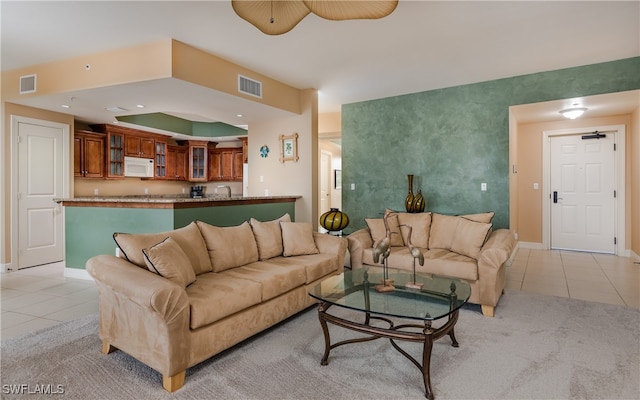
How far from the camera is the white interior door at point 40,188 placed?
498 cm

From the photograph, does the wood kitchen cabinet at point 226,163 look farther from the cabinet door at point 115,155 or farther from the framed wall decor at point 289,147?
the framed wall decor at point 289,147

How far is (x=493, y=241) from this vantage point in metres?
3.50

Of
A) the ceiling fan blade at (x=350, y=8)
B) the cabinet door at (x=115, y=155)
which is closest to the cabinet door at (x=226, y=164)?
the cabinet door at (x=115, y=155)

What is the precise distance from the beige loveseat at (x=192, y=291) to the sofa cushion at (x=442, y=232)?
144 cm

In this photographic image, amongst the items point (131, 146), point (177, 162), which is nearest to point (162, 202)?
point (131, 146)

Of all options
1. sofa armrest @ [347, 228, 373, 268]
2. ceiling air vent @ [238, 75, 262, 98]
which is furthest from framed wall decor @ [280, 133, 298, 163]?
sofa armrest @ [347, 228, 373, 268]

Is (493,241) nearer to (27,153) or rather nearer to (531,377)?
(531,377)

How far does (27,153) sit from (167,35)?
3286 millimetres

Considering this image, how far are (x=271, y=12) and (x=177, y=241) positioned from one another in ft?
5.96

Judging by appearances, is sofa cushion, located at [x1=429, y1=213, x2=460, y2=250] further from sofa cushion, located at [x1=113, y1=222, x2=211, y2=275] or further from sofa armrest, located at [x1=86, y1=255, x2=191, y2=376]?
sofa armrest, located at [x1=86, y1=255, x2=191, y2=376]

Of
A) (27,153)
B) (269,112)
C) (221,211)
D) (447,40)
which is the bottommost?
(221,211)

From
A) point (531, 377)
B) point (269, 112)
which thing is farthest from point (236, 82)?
point (531, 377)

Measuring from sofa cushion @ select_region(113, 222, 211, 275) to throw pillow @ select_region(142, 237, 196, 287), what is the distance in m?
0.12

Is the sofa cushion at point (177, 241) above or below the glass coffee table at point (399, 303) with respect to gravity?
above
